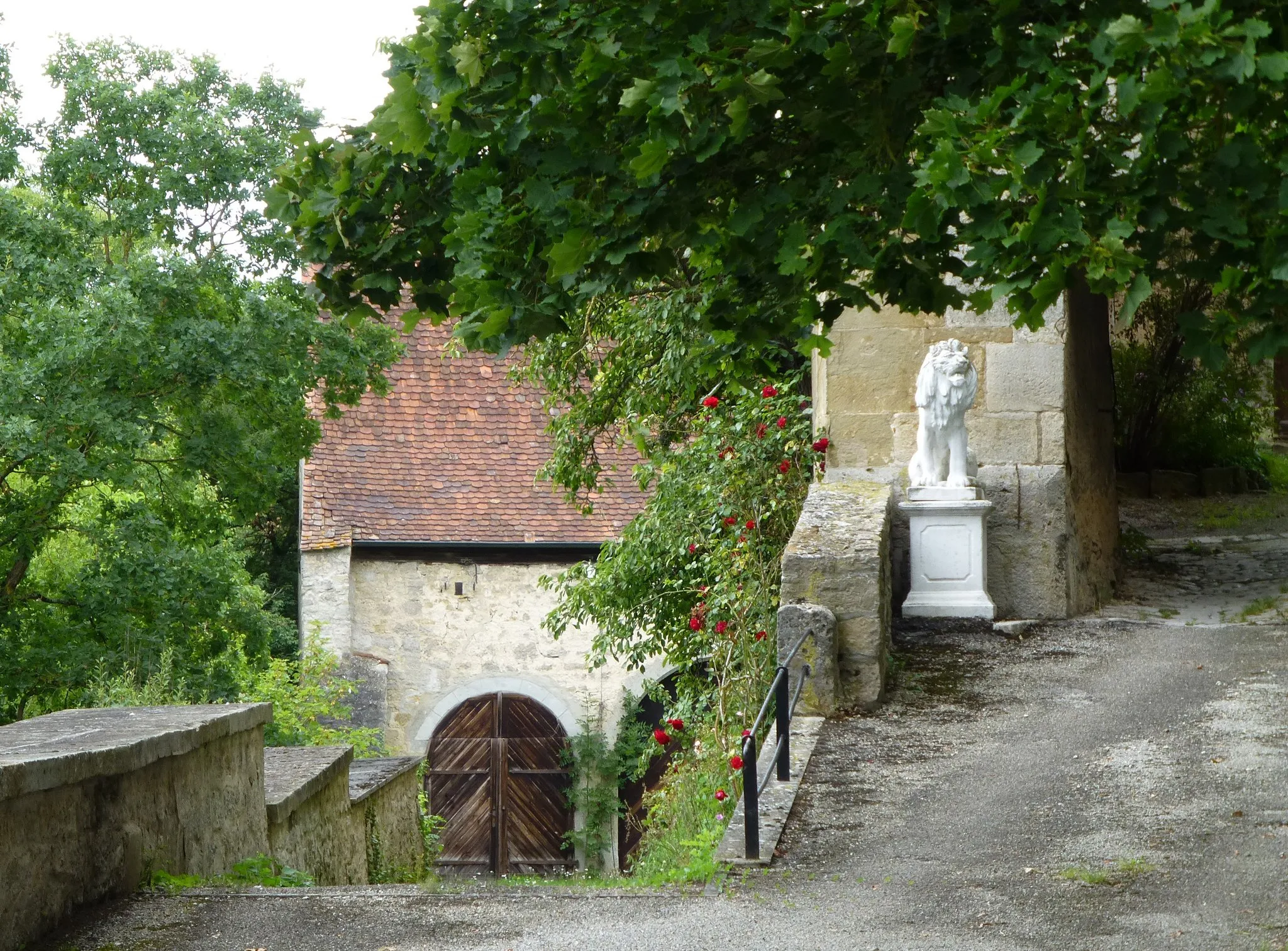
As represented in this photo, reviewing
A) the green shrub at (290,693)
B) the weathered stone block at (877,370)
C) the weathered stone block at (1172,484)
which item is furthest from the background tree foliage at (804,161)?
the weathered stone block at (1172,484)

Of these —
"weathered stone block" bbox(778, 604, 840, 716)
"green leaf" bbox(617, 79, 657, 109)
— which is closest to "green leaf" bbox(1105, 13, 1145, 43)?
"green leaf" bbox(617, 79, 657, 109)

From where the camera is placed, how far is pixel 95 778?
3984 mm

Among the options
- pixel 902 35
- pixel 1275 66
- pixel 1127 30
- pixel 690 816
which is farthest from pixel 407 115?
pixel 690 816

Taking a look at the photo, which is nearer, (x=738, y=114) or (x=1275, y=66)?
(x=1275, y=66)

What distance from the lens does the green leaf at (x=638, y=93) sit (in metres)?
2.74

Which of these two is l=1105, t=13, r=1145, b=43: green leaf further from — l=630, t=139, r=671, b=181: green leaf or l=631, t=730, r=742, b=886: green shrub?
l=631, t=730, r=742, b=886: green shrub

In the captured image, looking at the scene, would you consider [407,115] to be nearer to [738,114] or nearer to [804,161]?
[738,114]

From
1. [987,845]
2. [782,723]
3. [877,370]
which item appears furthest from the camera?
[877,370]

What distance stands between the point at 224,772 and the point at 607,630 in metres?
4.25

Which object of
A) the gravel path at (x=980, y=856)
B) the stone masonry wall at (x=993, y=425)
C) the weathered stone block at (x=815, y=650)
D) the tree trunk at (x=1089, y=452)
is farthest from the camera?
the tree trunk at (x=1089, y=452)

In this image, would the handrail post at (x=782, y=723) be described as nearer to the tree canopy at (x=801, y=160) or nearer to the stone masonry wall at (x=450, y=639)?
the tree canopy at (x=801, y=160)

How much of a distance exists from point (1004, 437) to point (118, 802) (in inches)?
200

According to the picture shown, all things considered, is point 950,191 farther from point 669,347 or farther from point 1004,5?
point 669,347

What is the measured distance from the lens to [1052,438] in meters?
7.49
